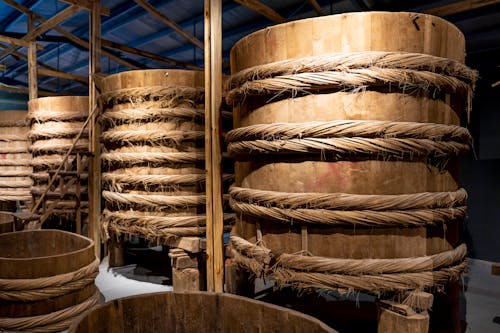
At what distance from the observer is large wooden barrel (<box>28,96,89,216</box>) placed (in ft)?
20.4

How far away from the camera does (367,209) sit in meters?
2.37

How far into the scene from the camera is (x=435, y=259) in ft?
8.01

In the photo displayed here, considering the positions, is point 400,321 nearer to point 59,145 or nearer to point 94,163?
point 94,163

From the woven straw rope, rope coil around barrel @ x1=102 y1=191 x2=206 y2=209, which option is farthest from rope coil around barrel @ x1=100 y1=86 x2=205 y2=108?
the woven straw rope

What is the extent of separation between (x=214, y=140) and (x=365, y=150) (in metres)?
1.56

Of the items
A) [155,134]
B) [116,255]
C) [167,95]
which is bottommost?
[116,255]

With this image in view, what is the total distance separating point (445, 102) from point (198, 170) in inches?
103

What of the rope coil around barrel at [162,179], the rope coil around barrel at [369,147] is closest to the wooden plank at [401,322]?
the rope coil around barrel at [369,147]

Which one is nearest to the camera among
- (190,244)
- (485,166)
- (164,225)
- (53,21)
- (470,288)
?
(190,244)

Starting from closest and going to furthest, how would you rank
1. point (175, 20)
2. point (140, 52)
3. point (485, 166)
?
point (485, 166)
point (175, 20)
point (140, 52)

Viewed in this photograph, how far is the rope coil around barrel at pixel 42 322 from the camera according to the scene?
324 cm

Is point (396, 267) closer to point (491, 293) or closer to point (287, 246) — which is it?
point (287, 246)

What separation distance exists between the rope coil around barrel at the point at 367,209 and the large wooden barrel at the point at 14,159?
7176mm

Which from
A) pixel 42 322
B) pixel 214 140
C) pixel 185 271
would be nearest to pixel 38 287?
pixel 42 322
